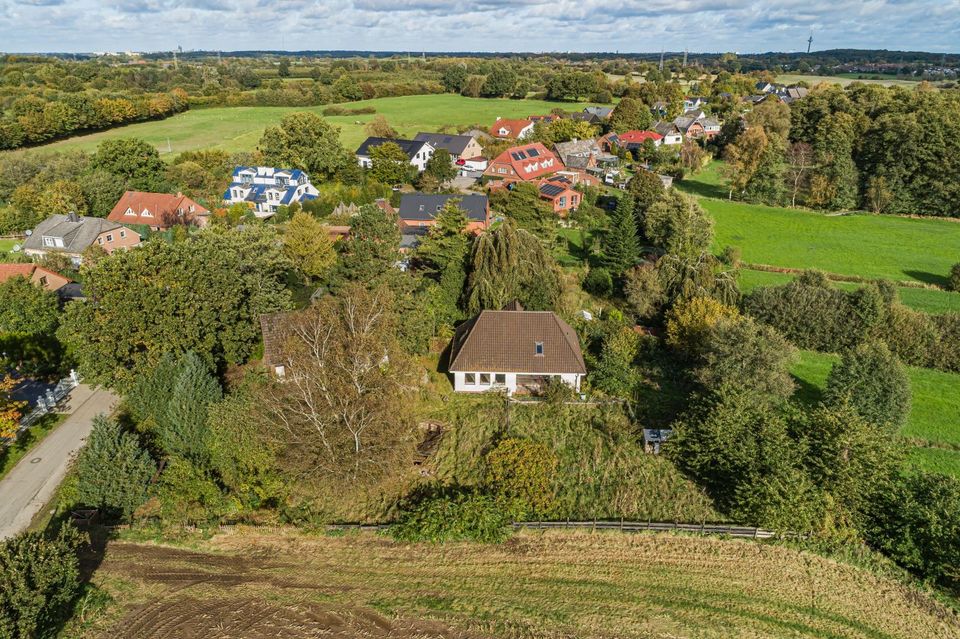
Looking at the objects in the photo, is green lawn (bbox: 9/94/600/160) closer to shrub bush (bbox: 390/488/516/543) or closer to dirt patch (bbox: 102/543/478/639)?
shrub bush (bbox: 390/488/516/543)

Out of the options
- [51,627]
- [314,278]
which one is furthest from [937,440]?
[314,278]

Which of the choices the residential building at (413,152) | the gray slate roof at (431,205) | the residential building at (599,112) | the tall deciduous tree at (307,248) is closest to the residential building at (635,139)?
the residential building at (599,112)

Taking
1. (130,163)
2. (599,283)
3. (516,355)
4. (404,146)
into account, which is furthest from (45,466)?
(404,146)

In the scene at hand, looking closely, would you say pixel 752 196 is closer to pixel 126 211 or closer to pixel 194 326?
pixel 194 326

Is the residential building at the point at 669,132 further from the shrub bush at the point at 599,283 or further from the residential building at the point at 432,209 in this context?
the shrub bush at the point at 599,283

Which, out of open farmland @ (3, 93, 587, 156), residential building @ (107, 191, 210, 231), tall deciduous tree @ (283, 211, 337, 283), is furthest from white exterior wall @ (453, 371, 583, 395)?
open farmland @ (3, 93, 587, 156)
